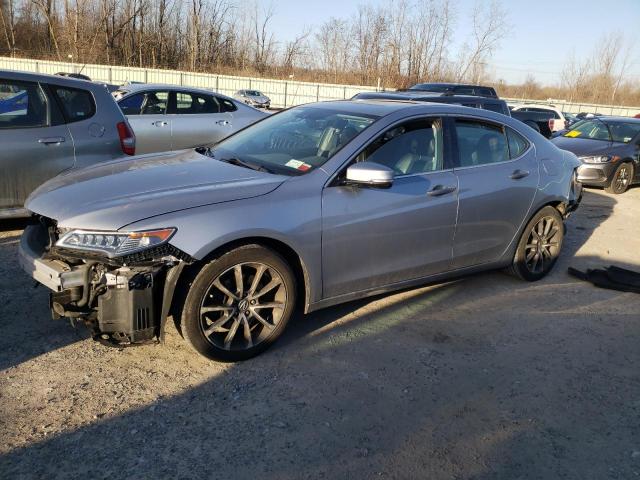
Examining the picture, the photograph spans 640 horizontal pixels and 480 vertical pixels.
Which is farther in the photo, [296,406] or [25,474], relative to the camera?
[296,406]

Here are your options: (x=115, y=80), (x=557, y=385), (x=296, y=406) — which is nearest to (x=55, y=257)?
(x=296, y=406)

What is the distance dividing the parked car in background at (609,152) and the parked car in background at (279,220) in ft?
22.6

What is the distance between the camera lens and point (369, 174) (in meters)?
3.57

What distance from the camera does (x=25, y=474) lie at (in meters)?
2.40

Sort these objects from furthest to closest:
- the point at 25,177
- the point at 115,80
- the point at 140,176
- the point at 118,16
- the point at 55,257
Answer: 1. the point at 118,16
2. the point at 115,80
3. the point at 25,177
4. the point at 140,176
5. the point at 55,257

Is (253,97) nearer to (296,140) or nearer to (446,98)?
(446,98)

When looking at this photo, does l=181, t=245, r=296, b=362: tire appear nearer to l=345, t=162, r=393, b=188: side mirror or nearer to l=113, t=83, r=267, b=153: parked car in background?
l=345, t=162, r=393, b=188: side mirror

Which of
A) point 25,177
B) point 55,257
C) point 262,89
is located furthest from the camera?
point 262,89

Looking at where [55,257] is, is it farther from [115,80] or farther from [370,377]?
[115,80]

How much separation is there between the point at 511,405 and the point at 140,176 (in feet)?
8.93

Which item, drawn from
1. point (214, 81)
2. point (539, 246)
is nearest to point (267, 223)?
point (539, 246)

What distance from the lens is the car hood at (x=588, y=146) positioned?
11.0 metres

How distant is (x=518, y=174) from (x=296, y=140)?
6.69ft

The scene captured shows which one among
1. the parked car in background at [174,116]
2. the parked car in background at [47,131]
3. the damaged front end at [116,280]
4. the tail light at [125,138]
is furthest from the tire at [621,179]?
the damaged front end at [116,280]
